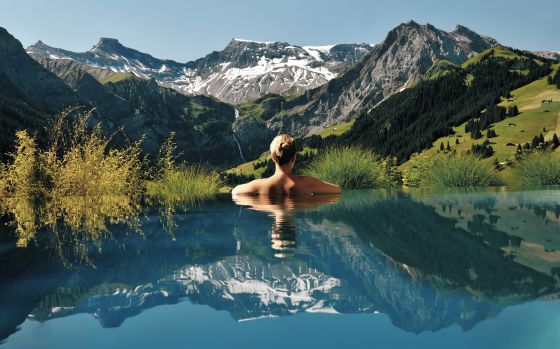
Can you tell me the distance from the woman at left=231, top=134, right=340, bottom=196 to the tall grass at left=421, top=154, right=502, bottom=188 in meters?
16.8

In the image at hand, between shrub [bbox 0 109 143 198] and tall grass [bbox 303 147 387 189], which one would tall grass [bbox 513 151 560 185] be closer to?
tall grass [bbox 303 147 387 189]

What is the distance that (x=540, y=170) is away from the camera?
30.0 metres

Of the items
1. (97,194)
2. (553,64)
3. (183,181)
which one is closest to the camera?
(97,194)

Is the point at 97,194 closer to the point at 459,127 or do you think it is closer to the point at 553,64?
the point at 459,127

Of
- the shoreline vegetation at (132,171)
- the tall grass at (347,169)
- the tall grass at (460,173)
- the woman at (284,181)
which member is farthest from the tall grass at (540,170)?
the woman at (284,181)

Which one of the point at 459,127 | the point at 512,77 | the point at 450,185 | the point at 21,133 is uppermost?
the point at 512,77

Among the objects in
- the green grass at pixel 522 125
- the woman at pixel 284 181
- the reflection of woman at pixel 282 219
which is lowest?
the reflection of woman at pixel 282 219

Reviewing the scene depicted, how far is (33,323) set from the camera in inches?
121

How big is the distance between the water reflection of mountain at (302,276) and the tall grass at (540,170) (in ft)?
87.8

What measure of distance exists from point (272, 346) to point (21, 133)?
57.7 feet

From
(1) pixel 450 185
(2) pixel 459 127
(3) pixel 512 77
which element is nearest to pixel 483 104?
(2) pixel 459 127

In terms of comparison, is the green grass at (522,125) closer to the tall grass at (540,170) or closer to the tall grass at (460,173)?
the tall grass at (540,170)

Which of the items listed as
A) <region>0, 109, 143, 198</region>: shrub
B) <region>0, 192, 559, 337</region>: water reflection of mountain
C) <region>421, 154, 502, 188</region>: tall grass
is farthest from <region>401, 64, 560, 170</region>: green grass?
<region>0, 192, 559, 337</region>: water reflection of mountain

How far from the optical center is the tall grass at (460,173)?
2875cm
